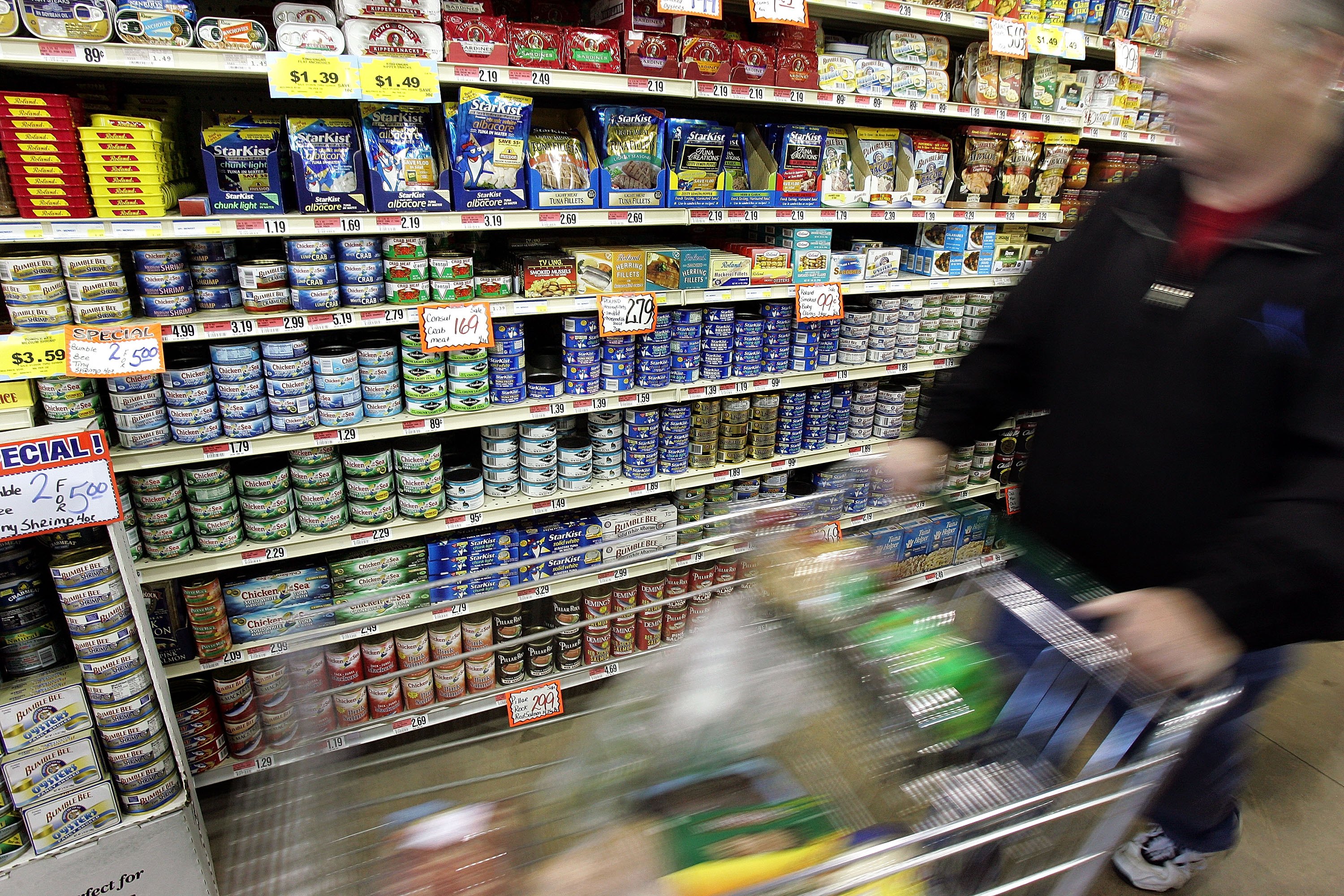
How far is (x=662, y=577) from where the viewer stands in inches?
114

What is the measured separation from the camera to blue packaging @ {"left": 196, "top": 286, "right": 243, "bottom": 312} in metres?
1.97

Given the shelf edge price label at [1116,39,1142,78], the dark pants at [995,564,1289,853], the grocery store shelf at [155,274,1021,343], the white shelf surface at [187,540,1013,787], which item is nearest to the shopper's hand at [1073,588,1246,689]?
the dark pants at [995,564,1289,853]

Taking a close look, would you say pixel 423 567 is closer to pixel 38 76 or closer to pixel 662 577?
pixel 662 577

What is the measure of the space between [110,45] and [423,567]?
1581mm

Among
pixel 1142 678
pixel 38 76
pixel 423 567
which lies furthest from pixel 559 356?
pixel 1142 678

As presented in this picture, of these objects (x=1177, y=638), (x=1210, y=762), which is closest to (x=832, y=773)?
(x=1177, y=638)

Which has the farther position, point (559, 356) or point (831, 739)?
point (559, 356)

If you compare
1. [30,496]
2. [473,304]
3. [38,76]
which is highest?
[38,76]

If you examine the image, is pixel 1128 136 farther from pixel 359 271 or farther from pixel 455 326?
pixel 359 271

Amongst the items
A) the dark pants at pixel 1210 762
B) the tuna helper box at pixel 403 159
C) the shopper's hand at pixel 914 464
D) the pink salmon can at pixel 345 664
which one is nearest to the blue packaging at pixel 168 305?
the tuna helper box at pixel 403 159

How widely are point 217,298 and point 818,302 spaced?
6.20 ft

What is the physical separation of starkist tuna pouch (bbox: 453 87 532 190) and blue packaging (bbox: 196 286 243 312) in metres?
0.70

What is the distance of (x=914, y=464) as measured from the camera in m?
1.48

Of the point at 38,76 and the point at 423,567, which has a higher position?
the point at 38,76
